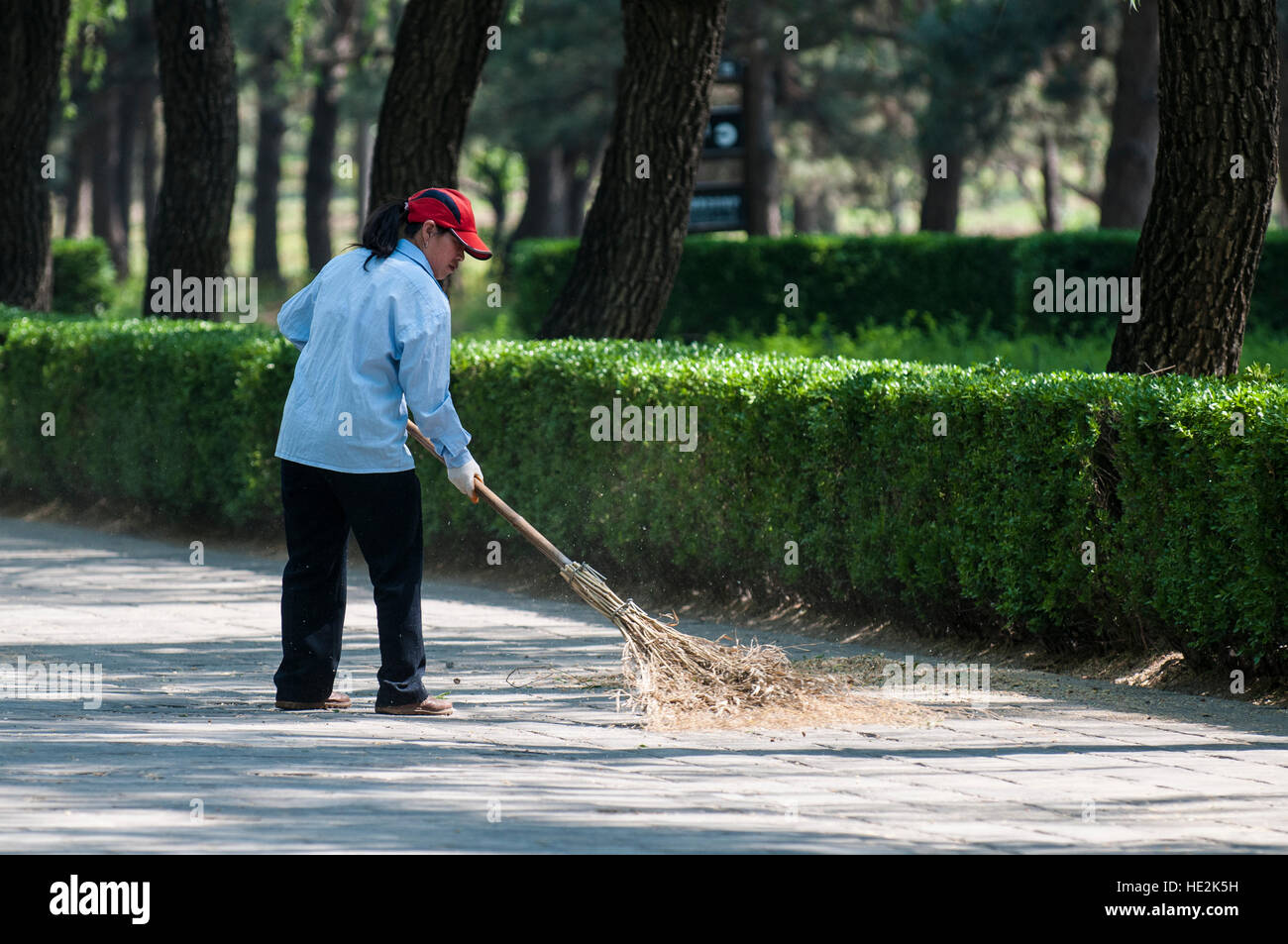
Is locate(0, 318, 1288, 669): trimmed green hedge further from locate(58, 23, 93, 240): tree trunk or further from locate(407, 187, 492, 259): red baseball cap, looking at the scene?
locate(58, 23, 93, 240): tree trunk

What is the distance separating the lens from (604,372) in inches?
382

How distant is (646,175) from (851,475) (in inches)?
157

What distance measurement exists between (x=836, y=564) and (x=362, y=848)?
14.5ft

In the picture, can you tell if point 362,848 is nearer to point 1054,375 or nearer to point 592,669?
point 592,669

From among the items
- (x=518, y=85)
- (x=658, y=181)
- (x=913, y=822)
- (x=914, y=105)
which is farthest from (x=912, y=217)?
(x=913, y=822)

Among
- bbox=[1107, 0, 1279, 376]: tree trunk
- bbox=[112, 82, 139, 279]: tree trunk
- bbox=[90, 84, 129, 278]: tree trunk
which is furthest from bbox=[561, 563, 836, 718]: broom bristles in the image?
bbox=[90, 84, 129, 278]: tree trunk

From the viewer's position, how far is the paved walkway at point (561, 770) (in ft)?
16.0

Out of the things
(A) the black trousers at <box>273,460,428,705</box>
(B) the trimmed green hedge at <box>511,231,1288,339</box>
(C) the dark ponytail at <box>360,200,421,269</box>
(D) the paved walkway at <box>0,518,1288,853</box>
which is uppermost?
(B) the trimmed green hedge at <box>511,231,1288,339</box>

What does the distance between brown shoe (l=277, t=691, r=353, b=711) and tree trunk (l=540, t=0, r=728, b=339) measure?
18.6ft

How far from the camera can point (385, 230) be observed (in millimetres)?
6395

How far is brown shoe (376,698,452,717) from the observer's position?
21.7ft

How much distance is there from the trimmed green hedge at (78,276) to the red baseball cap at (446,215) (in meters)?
20.2

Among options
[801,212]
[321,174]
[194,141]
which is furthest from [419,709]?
[801,212]

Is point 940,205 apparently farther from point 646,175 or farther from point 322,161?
point 646,175
